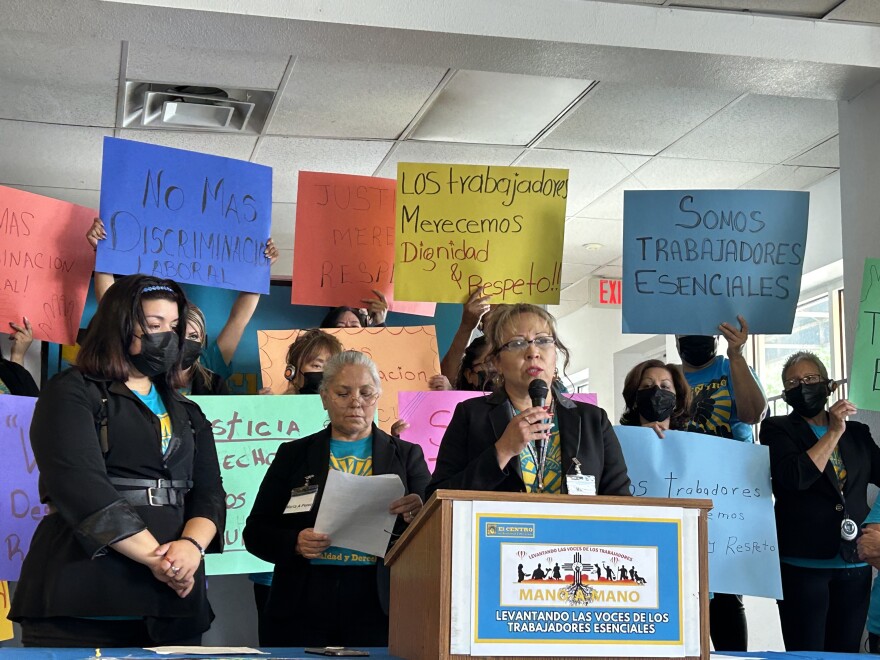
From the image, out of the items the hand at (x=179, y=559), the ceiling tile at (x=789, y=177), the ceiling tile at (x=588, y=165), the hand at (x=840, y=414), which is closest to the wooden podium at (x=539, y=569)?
the hand at (x=179, y=559)

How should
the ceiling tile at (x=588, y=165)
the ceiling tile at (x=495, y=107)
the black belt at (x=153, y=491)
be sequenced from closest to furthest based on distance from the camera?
1. the black belt at (x=153, y=491)
2. the ceiling tile at (x=495, y=107)
3. the ceiling tile at (x=588, y=165)

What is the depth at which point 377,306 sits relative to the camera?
175 inches

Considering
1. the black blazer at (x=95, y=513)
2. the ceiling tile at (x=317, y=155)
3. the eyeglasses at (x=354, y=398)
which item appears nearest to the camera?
the black blazer at (x=95, y=513)

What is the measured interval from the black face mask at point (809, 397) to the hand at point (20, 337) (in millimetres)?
2677

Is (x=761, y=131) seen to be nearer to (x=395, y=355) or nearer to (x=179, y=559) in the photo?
(x=395, y=355)

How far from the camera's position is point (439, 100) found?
5328 mm

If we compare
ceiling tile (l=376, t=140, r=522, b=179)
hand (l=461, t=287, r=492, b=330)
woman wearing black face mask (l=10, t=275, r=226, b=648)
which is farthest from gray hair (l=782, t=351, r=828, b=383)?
ceiling tile (l=376, t=140, r=522, b=179)

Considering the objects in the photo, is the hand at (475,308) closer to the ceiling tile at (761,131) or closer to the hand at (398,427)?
the hand at (398,427)

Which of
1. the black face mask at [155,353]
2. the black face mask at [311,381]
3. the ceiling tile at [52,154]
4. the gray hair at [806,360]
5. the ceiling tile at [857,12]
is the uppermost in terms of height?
the ceiling tile at [857,12]

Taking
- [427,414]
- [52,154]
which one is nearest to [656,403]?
[427,414]

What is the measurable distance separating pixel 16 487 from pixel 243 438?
2.48 feet

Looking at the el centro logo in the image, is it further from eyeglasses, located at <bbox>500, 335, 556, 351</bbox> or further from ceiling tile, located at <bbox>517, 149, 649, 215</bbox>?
ceiling tile, located at <bbox>517, 149, 649, 215</bbox>

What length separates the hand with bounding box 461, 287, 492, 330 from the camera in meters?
4.08

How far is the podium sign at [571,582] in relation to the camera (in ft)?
5.49
